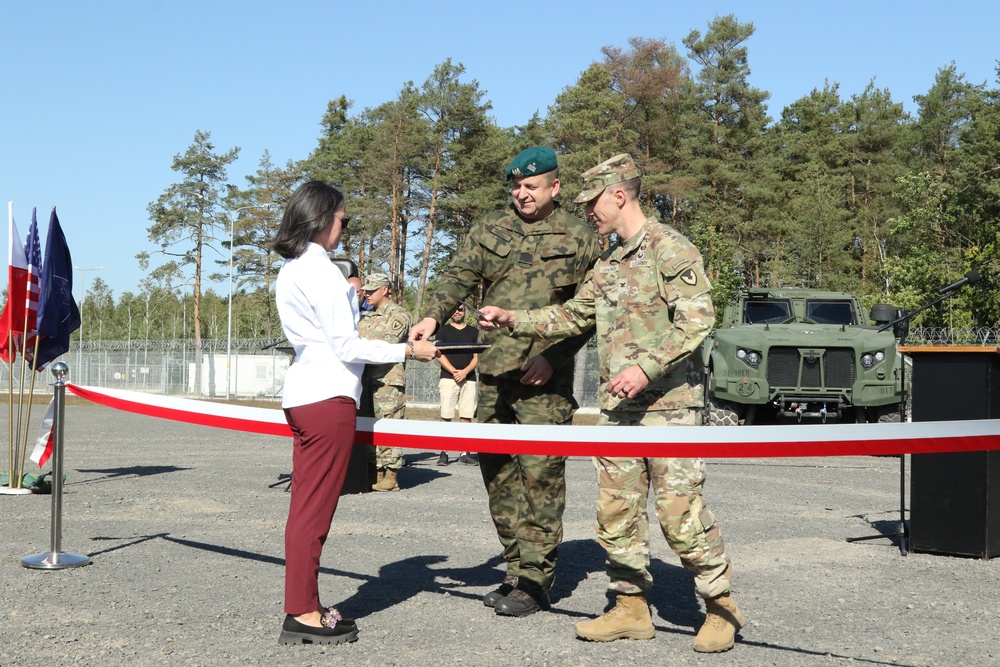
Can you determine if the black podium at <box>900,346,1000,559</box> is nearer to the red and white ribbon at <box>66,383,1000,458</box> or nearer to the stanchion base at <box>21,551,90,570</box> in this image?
the red and white ribbon at <box>66,383,1000,458</box>

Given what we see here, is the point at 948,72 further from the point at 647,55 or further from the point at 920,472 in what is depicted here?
the point at 920,472

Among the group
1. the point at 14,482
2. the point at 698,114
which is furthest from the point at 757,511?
the point at 698,114

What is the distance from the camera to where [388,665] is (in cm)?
417

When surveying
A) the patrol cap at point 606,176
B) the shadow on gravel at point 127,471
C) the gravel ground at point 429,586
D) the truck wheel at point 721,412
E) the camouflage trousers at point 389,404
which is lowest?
the shadow on gravel at point 127,471

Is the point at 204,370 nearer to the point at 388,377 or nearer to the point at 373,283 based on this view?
the point at 388,377

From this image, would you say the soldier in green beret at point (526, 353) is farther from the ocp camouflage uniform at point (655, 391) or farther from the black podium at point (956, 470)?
the black podium at point (956, 470)

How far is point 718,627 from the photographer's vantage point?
4.46m

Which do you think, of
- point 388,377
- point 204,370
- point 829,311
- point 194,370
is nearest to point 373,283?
point 388,377

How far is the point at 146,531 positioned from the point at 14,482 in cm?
274

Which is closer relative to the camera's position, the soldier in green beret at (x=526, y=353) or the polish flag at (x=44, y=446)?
the soldier in green beret at (x=526, y=353)

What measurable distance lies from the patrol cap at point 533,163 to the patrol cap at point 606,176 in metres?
0.50

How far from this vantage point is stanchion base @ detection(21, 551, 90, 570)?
5.97m

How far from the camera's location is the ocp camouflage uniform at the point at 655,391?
14.5 feet

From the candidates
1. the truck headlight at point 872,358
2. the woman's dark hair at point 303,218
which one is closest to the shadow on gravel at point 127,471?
the woman's dark hair at point 303,218
